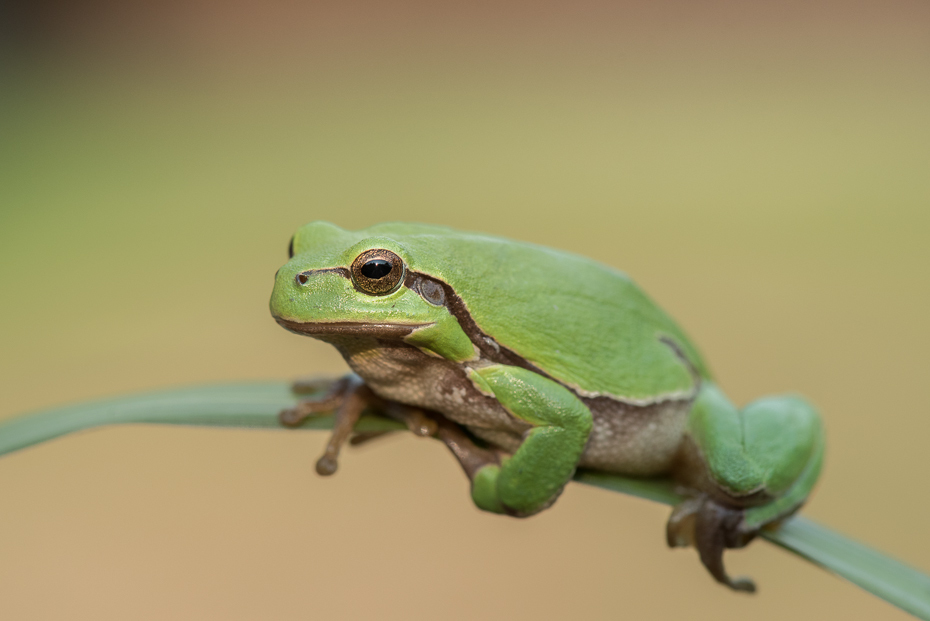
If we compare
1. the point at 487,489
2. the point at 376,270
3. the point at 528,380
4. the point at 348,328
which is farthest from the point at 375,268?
the point at 487,489

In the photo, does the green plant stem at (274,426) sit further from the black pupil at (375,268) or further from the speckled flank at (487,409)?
the black pupil at (375,268)

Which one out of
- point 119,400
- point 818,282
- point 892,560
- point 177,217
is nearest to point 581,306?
point 892,560

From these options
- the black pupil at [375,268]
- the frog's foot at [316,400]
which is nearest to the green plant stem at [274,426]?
the frog's foot at [316,400]

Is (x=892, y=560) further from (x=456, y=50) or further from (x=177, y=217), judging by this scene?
(x=456, y=50)

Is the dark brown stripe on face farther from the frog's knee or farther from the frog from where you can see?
the frog's knee

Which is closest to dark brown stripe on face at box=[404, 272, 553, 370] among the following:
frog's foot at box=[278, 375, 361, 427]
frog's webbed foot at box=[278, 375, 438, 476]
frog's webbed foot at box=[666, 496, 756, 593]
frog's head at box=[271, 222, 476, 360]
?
frog's head at box=[271, 222, 476, 360]

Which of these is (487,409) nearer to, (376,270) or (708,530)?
(376,270)
